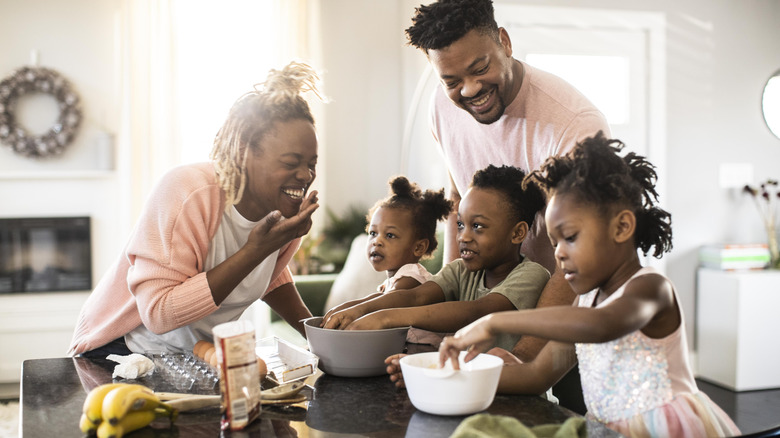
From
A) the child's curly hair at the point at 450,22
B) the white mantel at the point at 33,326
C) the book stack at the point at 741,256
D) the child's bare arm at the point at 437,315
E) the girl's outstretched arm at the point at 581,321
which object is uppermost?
the child's curly hair at the point at 450,22

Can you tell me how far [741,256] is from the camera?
4.23 meters

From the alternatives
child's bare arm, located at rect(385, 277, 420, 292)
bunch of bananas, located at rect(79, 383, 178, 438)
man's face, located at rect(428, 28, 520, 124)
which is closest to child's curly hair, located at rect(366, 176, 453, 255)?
child's bare arm, located at rect(385, 277, 420, 292)

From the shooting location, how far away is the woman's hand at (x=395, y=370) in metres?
1.14

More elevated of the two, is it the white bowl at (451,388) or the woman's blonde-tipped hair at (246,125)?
the woman's blonde-tipped hair at (246,125)

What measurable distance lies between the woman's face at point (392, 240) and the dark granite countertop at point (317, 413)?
24.4 inches

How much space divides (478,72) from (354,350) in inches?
26.1

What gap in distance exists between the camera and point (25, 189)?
4629mm

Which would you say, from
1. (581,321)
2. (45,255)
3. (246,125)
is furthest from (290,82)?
(45,255)

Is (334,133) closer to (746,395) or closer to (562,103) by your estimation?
(746,395)

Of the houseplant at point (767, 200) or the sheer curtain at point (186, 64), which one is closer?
the houseplant at point (767, 200)

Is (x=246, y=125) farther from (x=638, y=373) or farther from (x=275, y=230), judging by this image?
(x=638, y=373)

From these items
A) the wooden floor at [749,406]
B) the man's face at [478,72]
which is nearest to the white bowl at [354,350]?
the man's face at [478,72]

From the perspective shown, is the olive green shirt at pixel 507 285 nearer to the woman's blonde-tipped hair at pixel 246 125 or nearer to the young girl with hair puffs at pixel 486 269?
the young girl with hair puffs at pixel 486 269

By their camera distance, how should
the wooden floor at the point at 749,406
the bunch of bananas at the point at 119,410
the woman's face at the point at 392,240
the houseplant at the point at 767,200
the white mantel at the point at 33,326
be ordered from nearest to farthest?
the bunch of bananas at the point at 119,410, the woman's face at the point at 392,240, the wooden floor at the point at 749,406, the houseplant at the point at 767,200, the white mantel at the point at 33,326
